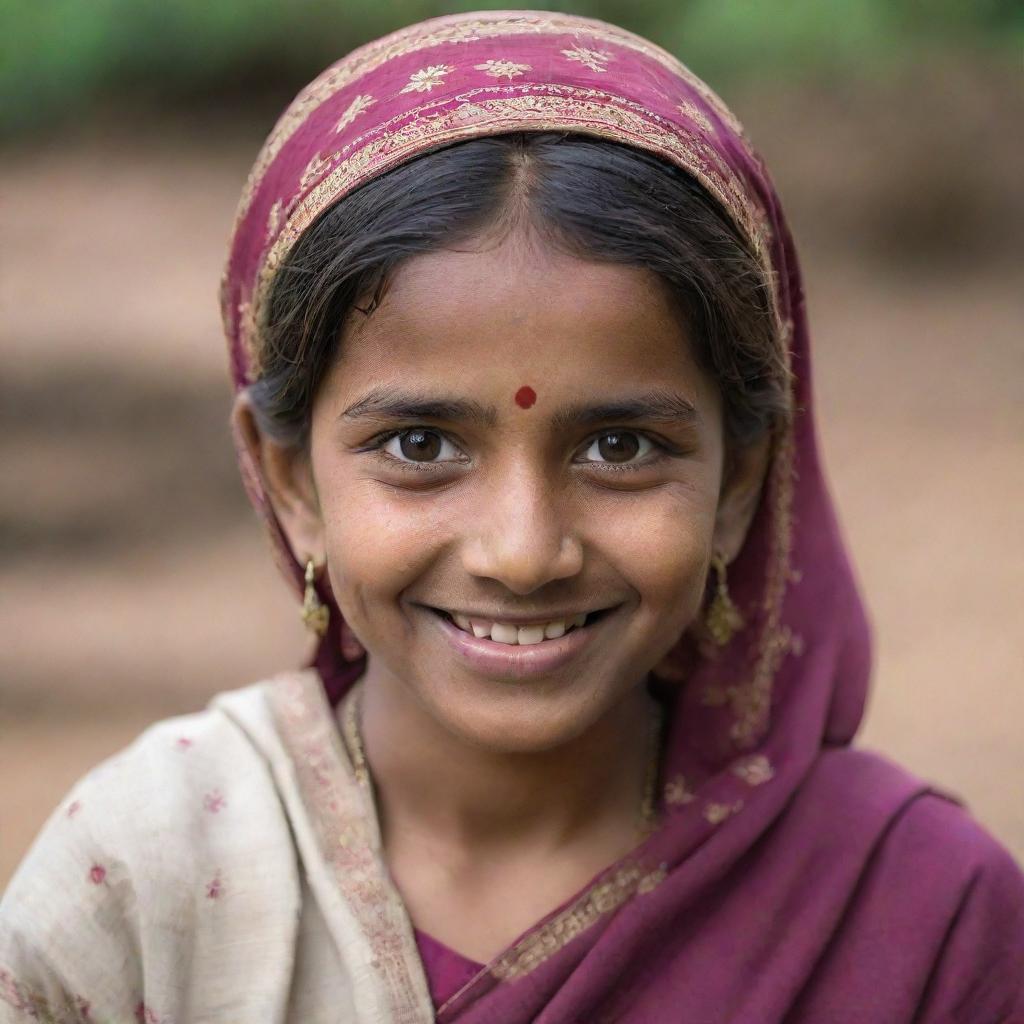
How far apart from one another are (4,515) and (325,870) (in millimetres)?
5361

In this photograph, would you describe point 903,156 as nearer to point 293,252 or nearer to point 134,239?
point 134,239

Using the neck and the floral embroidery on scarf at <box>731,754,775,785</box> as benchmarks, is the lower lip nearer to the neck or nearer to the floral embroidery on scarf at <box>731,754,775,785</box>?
the neck

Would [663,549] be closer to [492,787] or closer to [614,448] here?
[614,448]

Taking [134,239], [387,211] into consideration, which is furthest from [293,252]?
[134,239]

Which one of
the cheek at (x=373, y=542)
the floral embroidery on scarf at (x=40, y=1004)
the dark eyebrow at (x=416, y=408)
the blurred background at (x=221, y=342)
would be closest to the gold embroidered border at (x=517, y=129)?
the dark eyebrow at (x=416, y=408)

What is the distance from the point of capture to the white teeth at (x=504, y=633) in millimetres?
1978

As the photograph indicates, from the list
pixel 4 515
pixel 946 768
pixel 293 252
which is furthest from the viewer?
pixel 4 515

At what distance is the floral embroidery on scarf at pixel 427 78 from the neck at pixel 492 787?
0.87 meters

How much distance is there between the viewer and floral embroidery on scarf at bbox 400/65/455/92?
198 cm

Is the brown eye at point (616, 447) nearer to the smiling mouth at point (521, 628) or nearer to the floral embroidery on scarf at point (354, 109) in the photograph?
the smiling mouth at point (521, 628)

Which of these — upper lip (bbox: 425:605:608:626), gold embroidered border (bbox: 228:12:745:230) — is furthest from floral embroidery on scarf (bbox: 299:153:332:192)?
upper lip (bbox: 425:605:608:626)

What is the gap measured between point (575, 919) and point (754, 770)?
357 millimetres

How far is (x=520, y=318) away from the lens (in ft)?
6.05

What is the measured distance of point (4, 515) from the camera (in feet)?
23.3
